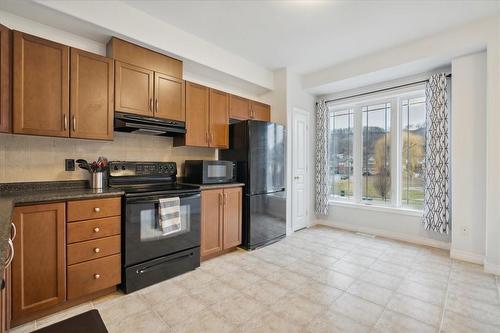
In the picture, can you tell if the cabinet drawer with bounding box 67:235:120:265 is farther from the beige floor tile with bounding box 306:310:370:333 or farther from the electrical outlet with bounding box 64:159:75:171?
the beige floor tile with bounding box 306:310:370:333

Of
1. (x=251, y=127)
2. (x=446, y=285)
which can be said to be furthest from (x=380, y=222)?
(x=251, y=127)

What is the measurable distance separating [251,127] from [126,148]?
5.19ft

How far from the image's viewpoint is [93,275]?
2082 millimetres

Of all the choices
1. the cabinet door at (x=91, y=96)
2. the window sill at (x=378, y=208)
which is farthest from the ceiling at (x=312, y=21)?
the window sill at (x=378, y=208)

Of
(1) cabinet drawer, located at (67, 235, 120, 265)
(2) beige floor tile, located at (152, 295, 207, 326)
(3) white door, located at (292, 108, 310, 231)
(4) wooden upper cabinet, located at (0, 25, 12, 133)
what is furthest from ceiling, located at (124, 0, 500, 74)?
(2) beige floor tile, located at (152, 295, 207, 326)

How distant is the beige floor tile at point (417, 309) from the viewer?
1881 millimetres

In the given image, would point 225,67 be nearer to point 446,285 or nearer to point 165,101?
point 165,101

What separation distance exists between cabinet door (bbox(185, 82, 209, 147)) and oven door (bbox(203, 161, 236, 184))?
1.05 ft

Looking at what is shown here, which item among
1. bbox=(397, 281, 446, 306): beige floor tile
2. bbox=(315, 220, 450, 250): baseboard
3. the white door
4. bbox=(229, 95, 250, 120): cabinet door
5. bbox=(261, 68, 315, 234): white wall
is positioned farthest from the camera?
the white door

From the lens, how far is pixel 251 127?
11.0ft

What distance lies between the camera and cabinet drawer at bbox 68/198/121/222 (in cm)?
197

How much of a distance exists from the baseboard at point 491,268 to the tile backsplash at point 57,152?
3.96 meters

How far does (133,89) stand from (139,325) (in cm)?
219

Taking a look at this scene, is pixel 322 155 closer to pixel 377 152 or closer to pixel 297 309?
pixel 377 152
